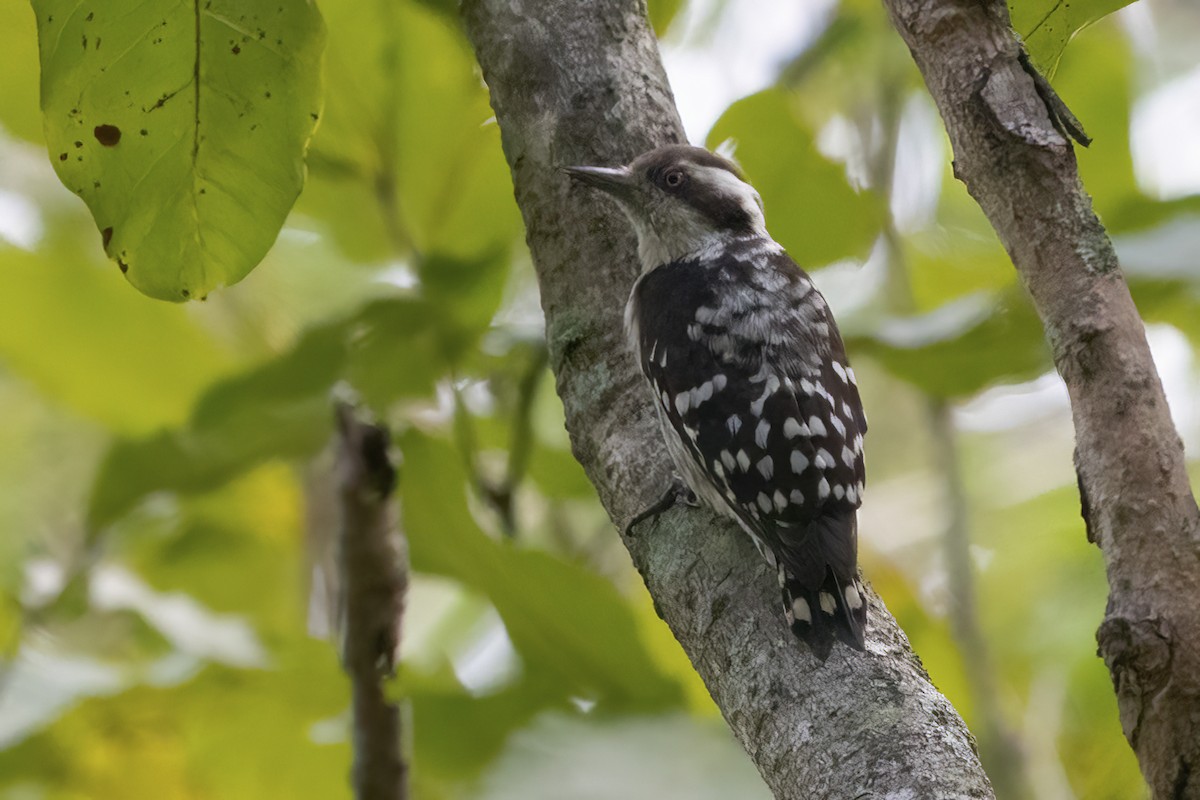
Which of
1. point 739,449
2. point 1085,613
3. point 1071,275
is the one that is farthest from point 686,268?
point 1071,275

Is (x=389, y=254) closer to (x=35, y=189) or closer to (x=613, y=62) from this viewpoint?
(x=613, y=62)

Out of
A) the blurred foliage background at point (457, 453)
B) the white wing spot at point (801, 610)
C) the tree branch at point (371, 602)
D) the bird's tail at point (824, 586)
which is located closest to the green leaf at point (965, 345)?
the blurred foliage background at point (457, 453)

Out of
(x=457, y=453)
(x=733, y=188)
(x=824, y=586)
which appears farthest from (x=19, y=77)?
(x=824, y=586)

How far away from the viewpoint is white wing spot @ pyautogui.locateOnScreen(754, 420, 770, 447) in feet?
6.42

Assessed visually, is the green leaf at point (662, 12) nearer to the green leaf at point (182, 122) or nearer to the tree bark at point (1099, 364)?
the green leaf at point (182, 122)

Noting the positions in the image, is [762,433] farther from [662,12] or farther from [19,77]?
[19,77]

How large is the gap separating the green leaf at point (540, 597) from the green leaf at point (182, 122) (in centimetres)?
47

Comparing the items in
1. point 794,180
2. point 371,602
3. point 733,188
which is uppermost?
point 733,188

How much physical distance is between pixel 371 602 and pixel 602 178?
32.6 inches

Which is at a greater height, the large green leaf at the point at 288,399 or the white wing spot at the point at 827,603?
the large green leaf at the point at 288,399

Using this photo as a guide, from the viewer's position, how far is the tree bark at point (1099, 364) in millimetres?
1037

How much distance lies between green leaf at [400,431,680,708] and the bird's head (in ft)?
1.63

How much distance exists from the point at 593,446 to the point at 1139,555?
0.79 m

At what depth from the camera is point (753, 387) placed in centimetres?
203
